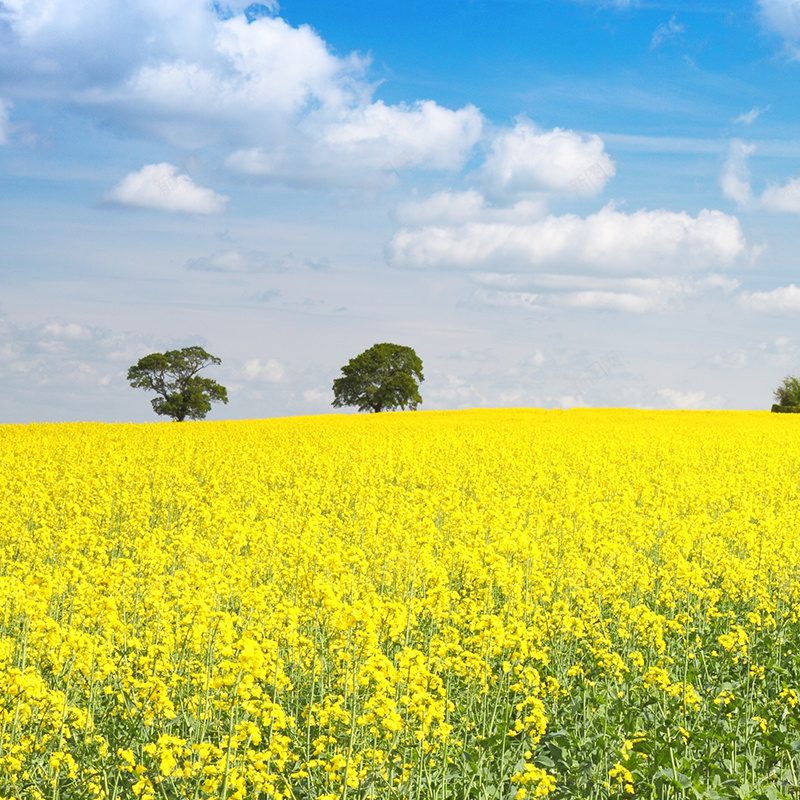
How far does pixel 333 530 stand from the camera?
1496 centimetres

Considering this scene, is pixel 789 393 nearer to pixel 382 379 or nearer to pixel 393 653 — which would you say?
pixel 382 379

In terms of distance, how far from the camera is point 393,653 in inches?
343

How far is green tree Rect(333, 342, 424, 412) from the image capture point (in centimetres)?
6881

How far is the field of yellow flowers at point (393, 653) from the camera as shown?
6035 mm

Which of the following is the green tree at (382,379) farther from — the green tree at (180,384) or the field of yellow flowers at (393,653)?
the field of yellow flowers at (393,653)

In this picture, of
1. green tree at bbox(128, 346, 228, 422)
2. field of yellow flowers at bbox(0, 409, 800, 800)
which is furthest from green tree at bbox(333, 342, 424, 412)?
field of yellow flowers at bbox(0, 409, 800, 800)

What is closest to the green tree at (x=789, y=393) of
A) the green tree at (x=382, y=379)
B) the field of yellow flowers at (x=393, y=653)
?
the green tree at (x=382, y=379)

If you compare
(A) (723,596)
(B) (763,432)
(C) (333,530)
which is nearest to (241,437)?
(C) (333,530)

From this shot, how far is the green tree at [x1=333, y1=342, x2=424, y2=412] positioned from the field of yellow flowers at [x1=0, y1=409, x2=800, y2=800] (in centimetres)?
5029

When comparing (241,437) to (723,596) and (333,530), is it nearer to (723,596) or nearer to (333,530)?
(333,530)

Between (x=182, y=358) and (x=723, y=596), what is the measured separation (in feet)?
204

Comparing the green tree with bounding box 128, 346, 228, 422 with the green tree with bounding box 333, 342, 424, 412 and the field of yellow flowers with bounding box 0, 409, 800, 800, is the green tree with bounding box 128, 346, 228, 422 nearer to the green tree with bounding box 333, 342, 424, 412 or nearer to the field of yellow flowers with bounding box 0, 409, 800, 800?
the green tree with bounding box 333, 342, 424, 412

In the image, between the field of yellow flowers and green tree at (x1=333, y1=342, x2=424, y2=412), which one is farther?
green tree at (x1=333, y1=342, x2=424, y2=412)

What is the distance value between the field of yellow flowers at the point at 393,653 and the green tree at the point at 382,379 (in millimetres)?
50293
